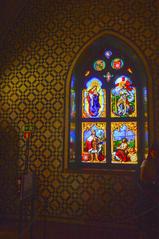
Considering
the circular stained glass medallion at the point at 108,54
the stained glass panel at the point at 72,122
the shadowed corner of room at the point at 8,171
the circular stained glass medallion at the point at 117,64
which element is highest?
the circular stained glass medallion at the point at 108,54

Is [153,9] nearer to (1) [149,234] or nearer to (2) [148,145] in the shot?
(2) [148,145]

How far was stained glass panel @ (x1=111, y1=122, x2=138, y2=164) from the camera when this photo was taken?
6.12m

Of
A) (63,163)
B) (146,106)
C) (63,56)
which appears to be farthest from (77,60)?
(63,163)

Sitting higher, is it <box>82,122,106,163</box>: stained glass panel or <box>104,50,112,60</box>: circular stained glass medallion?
<box>104,50,112,60</box>: circular stained glass medallion

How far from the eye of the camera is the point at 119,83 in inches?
253

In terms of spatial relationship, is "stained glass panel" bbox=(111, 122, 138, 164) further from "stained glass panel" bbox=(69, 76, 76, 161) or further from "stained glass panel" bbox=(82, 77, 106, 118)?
"stained glass panel" bbox=(69, 76, 76, 161)

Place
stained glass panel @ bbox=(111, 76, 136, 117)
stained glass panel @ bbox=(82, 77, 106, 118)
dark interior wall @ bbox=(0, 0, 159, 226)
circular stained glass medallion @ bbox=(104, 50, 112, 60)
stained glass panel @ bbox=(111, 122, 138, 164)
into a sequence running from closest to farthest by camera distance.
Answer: dark interior wall @ bbox=(0, 0, 159, 226) → stained glass panel @ bbox=(111, 122, 138, 164) → stained glass panel @ bbox=(111, 76, 136, 117) → stained glass panel @ bbox=(82, 77, 106, 118) → circular stained glass medallion @ bbox=(104, 50, 112, 60)

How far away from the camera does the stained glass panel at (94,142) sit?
20.7 feet

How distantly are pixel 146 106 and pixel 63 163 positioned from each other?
2.15m

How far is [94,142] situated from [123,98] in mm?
1202

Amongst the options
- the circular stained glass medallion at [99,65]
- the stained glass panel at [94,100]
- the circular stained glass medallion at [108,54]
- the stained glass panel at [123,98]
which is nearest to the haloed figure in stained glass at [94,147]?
the stained glass panel at [94,100]

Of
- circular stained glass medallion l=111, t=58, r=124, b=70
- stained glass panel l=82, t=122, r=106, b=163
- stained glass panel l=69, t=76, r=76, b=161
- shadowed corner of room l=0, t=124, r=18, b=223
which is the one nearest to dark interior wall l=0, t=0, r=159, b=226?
shadowed corner of room l=0, t=124, r=18, b=223

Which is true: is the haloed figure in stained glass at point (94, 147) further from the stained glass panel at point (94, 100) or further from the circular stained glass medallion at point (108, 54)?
the circular stained glass medallion at point (108, 54)

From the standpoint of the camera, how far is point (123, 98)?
633cm
